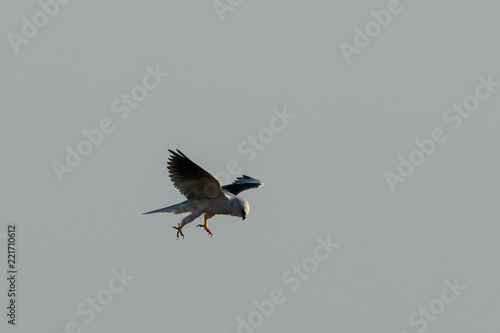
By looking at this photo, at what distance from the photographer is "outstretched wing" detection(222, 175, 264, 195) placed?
27523mm

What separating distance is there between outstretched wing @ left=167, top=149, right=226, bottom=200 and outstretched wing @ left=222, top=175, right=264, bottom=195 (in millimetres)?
2984

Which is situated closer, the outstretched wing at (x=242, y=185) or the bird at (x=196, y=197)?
the bird at (x=196, y=197)

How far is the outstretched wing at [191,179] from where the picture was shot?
23859 millimetres

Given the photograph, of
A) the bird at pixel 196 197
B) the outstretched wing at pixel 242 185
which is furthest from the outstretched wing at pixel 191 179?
the outstretched wing at pixel 242 185

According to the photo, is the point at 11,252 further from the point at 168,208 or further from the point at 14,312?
the point at 168,208

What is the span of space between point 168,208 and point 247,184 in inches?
166

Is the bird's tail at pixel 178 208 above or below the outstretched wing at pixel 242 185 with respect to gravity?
below

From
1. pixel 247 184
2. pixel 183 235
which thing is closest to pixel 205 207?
pixel 183 235

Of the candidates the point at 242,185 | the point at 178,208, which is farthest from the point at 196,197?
the point at 242,185

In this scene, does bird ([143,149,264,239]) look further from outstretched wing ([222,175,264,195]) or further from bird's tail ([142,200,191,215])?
outstretched wing ([222,175,264,195])

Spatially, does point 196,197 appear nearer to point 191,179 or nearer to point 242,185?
point 191,179

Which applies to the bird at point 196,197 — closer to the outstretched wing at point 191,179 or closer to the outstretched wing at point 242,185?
the outstretched wing at point 191,179

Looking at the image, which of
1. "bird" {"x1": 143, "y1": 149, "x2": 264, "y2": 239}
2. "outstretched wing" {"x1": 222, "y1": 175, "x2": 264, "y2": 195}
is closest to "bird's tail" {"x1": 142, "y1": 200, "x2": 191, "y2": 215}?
"bird" {"x1": 143, "y1": 149, "x2": 264, "y2": 239}

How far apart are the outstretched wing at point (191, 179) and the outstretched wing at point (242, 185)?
9.79ft
